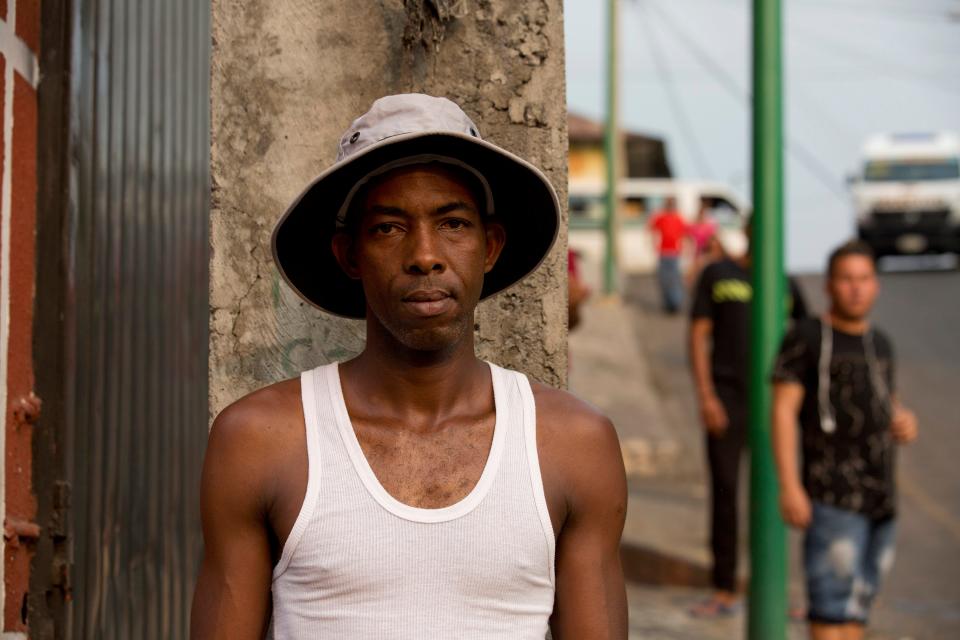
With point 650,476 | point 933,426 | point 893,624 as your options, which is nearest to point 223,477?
point 893,624

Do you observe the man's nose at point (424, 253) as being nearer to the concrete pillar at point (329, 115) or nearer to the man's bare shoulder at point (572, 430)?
the man's bare shoulder at point (572, 430)

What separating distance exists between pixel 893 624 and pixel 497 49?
562cm

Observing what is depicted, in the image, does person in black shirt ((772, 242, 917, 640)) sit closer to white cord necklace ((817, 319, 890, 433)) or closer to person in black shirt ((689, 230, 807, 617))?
white cord necklace ((817, 319, 890, 433))

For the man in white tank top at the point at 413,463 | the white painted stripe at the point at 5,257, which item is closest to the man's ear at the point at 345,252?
the man in white tank top at the point at 413,463

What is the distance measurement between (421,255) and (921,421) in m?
12.8

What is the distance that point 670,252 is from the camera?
20.9 m

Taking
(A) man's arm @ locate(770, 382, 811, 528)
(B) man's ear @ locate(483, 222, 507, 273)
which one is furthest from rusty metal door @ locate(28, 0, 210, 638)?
(A) man's arm @ locate(770, 382, 811, 528)

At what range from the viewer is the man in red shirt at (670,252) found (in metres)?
20.9

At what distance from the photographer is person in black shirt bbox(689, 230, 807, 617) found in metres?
7.43

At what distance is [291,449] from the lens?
2.14 metres

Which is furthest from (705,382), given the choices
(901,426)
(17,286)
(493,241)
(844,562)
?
(493,241)

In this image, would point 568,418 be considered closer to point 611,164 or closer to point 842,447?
point 842,447

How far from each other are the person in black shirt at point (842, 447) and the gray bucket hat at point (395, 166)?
3.11 meters

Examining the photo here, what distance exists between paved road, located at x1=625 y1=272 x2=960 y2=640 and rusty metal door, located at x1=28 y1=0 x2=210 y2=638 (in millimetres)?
4395
